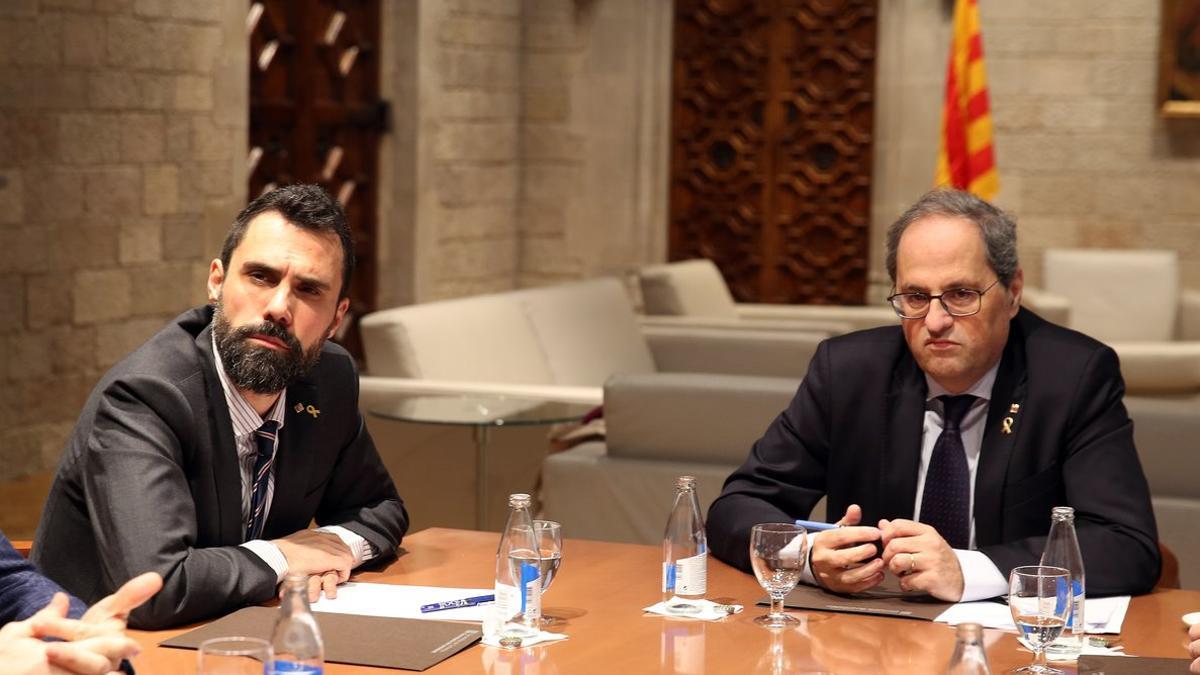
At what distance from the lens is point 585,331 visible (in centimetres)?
648

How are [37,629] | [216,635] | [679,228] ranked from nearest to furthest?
1. [37,629]
2. [216,635]
3. [679,228]

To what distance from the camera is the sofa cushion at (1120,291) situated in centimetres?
893

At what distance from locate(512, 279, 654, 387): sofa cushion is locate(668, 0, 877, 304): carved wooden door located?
329 centimetres

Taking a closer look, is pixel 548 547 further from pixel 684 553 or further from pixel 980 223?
pixel 980 223

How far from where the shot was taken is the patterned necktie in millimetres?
2533

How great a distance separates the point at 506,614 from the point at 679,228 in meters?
8.32

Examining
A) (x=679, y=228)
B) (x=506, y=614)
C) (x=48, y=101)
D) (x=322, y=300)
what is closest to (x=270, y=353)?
(x=322, y=300)

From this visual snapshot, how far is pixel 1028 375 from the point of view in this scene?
2.76 metres

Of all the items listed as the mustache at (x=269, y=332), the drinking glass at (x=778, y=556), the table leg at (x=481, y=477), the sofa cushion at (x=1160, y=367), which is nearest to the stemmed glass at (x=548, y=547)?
the drinking glass at (x=778, y=556)

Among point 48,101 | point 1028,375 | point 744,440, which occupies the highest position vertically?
point 48,101

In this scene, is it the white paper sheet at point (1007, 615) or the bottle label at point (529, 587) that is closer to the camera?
the bottle label at point (529, 587)

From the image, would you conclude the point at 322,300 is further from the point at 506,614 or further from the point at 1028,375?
the point at 1028,375

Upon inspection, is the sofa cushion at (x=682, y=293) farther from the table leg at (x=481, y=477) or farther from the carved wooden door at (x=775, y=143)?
the table leg at (x=481, y=477)

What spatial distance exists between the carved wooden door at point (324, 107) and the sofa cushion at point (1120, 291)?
13.3 feet
